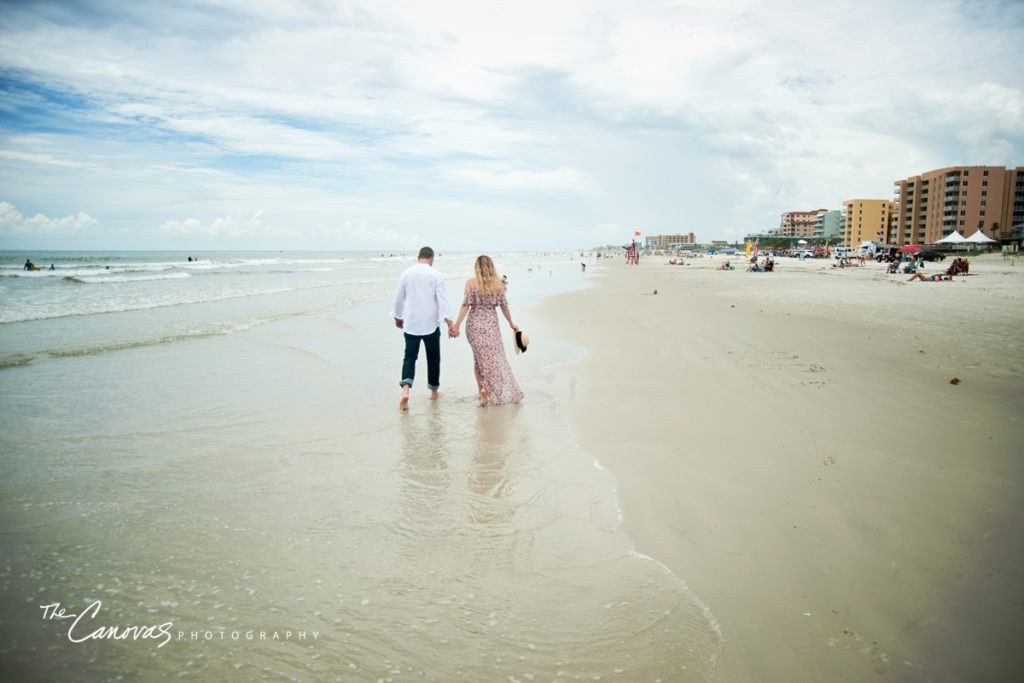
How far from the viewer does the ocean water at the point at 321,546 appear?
7.60ft

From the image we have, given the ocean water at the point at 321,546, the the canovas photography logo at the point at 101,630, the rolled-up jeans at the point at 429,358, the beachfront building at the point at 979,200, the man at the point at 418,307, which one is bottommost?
the the canovas photography logo at the point at 101,630

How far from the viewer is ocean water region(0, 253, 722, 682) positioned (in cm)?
232

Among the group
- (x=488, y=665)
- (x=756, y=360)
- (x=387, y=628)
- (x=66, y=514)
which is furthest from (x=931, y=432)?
(x=66, y=514)

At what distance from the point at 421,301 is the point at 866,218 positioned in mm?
155958

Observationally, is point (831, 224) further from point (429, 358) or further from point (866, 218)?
point (429, 358)

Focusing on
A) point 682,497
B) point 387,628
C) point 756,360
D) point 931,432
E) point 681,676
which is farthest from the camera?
point 756,360

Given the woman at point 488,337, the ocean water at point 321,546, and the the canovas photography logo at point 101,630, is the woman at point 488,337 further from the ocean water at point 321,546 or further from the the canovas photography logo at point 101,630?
the the canovas photography logo at point 101,630

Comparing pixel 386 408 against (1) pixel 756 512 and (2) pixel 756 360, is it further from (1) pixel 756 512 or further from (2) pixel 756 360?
(2) pixel 756 360

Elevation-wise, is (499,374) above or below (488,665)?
above

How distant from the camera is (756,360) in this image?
8.17 metres

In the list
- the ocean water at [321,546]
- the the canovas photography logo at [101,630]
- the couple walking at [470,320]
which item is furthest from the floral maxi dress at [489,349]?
the the canovas photography logo at [101,630]

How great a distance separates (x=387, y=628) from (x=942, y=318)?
13.6m

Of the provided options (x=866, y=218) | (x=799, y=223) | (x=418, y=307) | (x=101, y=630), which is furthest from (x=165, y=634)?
(x=799, y=223)

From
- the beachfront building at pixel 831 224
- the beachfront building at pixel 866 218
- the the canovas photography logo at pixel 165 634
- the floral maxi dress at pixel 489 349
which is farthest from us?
the beachfront building at pixel 831 224
